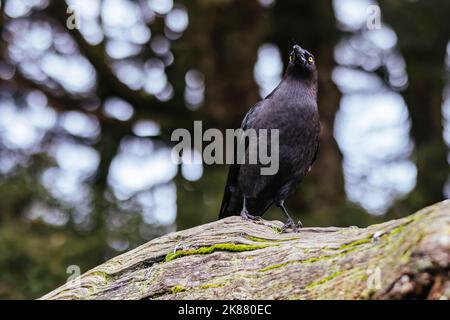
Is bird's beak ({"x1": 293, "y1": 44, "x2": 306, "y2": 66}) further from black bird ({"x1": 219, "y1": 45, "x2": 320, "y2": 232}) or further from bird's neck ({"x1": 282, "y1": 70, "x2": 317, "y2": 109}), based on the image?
bird's neck ({"x1": 282, "y1": 70, "x2": 317, "y2": 109})

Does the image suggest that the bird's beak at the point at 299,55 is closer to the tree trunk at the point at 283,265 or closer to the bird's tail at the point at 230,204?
the bird's tail at the point at 230,204

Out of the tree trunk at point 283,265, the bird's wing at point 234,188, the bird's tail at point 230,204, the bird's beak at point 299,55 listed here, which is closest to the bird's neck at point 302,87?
the bird's beak at point 299,55

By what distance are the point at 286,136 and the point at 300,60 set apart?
0.75 metres

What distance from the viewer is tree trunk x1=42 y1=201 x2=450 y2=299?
127 inches

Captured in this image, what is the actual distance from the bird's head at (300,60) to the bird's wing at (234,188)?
1.47ft

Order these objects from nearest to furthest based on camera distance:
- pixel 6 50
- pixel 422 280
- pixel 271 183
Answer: pixel 422 280 < pixel 271 183 < pixel 6 50

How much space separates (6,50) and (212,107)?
2.74 meters

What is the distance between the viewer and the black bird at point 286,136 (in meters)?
6.01

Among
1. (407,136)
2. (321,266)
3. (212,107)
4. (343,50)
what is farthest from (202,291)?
(407,136)

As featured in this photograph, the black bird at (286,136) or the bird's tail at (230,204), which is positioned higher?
the black bird at (286,136)

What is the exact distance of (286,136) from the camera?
19.7 feet
